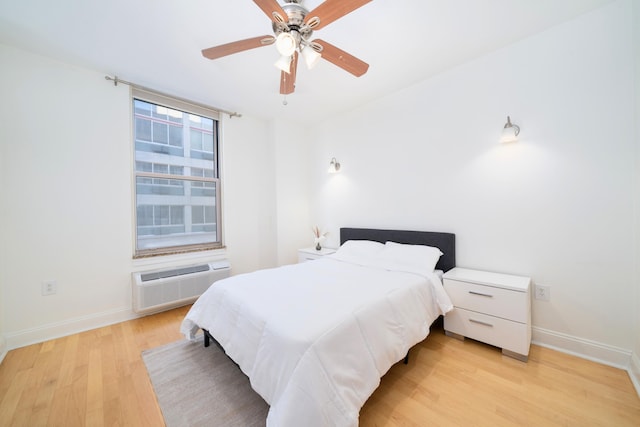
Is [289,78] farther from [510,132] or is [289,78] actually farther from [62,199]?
[62,199]

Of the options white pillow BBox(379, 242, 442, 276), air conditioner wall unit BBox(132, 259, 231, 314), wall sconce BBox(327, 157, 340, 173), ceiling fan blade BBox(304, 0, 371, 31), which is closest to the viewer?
ceiling fan blade BBox(304, 0, 371, 31)

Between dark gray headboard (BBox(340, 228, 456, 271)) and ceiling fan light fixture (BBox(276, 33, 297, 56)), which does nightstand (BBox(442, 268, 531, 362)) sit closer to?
dark gray headboard (BBox(340, 228, 456, 271))

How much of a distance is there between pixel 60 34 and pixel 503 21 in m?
3.59

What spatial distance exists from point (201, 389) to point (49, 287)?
6.55ft

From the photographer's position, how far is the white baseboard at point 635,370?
1520mm

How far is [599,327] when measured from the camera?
1.80 metres

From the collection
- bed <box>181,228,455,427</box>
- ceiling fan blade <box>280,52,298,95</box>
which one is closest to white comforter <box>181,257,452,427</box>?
bed <box>181,228,455,427</box>

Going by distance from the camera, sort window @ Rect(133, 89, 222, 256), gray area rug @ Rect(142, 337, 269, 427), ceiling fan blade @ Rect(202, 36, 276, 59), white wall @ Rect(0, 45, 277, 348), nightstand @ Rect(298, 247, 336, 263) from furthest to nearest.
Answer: nightstand @ Rect(298, 247, 336, 263) → window @ Rect(133, 89, 222, 256) → white wall @ Rect(0, 45, 277, 348) → ceiling fan blade @ Rect(202, 36, 276, 59) → gray area rug @ Rect(142, 337, 269, 427)

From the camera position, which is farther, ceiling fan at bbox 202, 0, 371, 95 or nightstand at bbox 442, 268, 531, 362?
nightstand at bbox 442, 268, 531, 362

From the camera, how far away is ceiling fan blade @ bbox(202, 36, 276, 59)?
1.51m

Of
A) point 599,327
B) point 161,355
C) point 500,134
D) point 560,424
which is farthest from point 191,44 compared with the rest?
A: point 599,327

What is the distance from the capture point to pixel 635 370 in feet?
5.20

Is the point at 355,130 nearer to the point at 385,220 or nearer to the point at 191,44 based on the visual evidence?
the point at 385,220

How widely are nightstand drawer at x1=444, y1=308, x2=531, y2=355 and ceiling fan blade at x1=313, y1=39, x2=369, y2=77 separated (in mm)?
2217
